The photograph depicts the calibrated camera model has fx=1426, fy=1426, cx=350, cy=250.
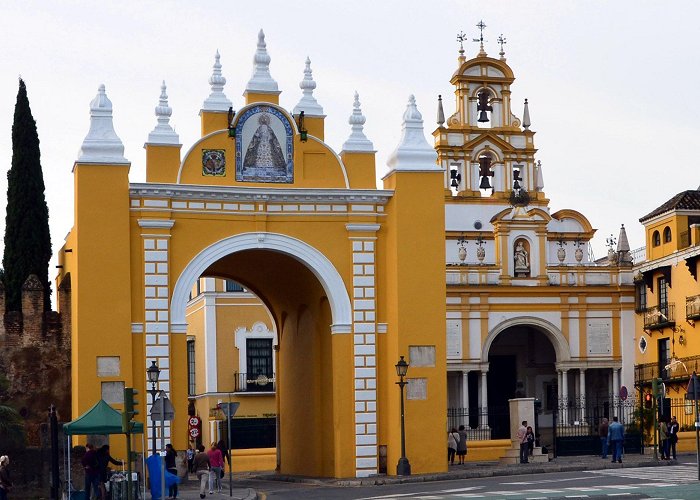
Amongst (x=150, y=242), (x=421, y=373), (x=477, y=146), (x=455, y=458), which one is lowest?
(x=455, y=458)

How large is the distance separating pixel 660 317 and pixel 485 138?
474 inches

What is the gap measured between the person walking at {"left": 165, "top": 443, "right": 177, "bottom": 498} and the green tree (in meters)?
3.48

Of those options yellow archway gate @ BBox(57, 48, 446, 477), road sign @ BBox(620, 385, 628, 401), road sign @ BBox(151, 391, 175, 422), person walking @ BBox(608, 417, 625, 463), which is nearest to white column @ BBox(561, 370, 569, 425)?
road sign @ BBox(620, 385, 628, 401)

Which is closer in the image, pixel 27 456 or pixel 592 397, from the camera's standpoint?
pixel 27 456

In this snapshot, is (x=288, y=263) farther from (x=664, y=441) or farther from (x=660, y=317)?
(x=660, y=317)

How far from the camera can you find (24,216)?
130 ft

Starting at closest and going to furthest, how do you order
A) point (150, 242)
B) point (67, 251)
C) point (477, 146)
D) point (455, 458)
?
point (150, 242) → point (67, 251) → point (455, 458) → point (477, 146)

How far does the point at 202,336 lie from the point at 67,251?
19.4m

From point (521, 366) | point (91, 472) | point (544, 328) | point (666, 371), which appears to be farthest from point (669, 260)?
point (91, 472)

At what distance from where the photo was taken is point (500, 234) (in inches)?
2202

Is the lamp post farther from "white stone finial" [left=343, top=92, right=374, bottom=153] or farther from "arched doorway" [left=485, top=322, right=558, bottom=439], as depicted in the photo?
"arched doorway" [left=485, top=322, right=558, bottom=439]

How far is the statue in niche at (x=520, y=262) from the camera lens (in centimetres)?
5634

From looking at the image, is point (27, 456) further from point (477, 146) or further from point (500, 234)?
point (477, 146)

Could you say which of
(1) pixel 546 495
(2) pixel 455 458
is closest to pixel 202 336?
(2) pixel 455 458
